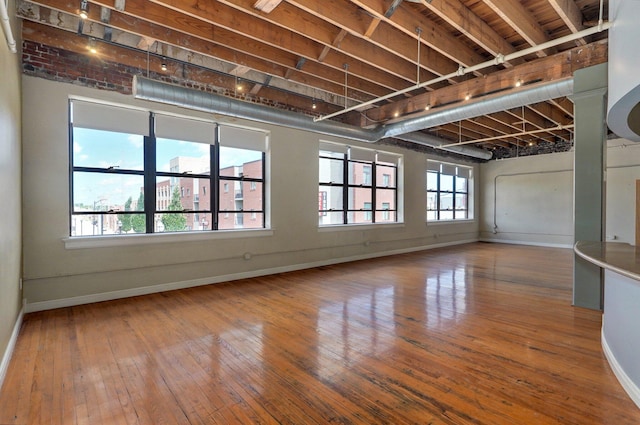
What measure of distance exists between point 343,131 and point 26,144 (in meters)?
4.76

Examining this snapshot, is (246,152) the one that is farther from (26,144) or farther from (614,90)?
(614,90)

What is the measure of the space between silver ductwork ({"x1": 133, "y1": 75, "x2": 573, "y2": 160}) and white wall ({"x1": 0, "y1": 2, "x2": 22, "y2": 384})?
4.01ft

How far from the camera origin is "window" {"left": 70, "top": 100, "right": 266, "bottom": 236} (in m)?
4.27

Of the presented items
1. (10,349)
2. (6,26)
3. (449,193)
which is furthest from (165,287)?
Answer: (449,193)

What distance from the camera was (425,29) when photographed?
Result: 144 inches

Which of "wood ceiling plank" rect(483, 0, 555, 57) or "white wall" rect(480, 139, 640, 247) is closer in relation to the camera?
"wood ceiling plank" rect(483, 0, 555, 57)

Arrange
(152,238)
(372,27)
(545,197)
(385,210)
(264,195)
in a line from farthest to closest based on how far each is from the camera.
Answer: (545,197), (385,210), (264,195), (152,238), (372,27)

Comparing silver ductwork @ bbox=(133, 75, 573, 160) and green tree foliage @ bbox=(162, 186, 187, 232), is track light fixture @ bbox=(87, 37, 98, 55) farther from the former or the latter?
green tree foliage @ bbox=(162, 186, 187, 232)

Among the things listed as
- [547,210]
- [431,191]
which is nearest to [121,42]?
[431,191]

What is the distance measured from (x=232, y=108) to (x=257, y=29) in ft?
4.39

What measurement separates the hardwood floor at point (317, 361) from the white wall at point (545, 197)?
515cm

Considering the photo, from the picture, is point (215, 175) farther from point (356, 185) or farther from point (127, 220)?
point (356, 185)

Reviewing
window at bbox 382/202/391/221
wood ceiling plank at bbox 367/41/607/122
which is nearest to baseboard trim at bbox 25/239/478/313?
window at bbox 382/202/391/221

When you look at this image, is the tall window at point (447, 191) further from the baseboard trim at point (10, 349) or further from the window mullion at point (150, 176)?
the baseboard trim at point (10, 349)
